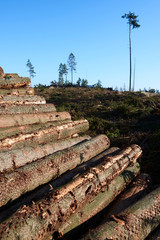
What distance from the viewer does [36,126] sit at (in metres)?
5.24

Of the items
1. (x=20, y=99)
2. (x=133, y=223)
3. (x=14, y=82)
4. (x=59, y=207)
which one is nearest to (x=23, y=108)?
(x=20, y=99)

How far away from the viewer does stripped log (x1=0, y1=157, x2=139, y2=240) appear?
2.38m

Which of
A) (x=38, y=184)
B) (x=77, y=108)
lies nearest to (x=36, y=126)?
(x=38, y=184)

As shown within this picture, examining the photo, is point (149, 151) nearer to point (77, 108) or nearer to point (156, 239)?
point (156, 239)

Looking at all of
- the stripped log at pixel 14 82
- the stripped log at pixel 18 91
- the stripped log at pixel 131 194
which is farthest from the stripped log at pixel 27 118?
the stripped log at pixel 131 194

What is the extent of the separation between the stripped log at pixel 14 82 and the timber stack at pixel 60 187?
485 millimetres

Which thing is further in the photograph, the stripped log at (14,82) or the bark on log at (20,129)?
the stripped log at (14,82)

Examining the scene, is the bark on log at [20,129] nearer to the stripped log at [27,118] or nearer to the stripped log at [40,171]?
the stripped log at [27,118]

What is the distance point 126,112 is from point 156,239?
1076 cm

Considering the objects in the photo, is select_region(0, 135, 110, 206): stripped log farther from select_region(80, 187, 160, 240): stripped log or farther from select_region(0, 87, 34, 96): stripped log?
select_region(0, 87, 34, 96): stripped log

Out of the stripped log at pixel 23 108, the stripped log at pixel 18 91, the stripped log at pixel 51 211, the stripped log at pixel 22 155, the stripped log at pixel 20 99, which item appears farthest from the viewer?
the stripped log at pixel 18 91

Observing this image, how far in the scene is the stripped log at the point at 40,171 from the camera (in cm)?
307

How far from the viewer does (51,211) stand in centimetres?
267

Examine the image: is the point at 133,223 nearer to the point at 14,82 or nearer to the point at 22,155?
the point at 22,155
